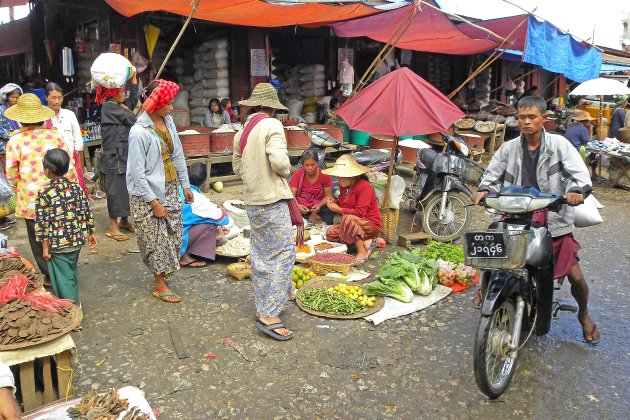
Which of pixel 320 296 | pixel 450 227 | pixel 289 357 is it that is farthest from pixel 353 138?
pixel 289 357

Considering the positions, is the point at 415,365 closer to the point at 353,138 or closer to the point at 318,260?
the point at 318,260

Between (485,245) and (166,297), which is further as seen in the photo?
(166,297)

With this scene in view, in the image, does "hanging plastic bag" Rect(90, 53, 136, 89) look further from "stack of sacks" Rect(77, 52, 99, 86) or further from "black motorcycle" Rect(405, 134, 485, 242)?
"stack of sacks" Rect(77, 52, 99, 86)

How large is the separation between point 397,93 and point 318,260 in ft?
7.01

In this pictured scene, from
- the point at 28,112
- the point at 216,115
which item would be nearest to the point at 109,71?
the point at 28,112

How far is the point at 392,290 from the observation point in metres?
4.66

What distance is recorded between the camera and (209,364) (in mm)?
3650

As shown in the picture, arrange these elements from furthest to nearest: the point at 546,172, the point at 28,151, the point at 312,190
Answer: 1. the point at 312,190
2. the point at 28,151
3. the point at 546,172

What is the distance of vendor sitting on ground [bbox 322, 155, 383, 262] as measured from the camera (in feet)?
19.0

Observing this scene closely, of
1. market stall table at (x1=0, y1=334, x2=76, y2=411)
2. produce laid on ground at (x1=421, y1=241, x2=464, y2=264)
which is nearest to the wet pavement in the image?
market stall table at (x1=0, y1=334, x2=76, y2=411)

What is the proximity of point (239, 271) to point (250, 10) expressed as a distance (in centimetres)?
431

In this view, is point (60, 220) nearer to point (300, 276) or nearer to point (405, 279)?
point (300, 276)

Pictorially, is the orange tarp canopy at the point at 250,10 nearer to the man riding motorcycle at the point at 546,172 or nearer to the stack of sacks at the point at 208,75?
the stack of sacks at the point at 208,75

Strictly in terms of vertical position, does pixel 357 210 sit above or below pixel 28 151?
below
